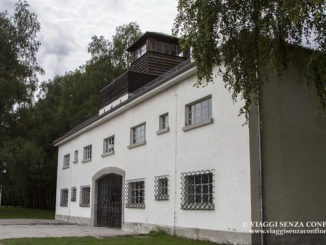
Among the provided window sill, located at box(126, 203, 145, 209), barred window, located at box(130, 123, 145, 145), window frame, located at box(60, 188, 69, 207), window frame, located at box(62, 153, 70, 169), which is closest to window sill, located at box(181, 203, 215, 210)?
window sill, located at box(126, 203, 145, 209)

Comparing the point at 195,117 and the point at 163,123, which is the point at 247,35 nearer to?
the point at 195,117

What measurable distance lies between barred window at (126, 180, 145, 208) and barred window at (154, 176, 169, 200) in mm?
1245

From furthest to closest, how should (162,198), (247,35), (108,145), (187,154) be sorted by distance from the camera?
(108,145), (162,198), (187,154), (247,35)

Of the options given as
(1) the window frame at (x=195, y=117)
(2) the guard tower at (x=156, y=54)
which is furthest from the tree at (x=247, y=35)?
(2) the guard tower at (x=156, y=54)

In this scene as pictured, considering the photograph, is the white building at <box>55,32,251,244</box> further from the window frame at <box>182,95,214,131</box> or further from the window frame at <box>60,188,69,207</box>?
the window frame at <box>60,188,69,207</box>

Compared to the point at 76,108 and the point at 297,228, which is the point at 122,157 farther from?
the point at 76,108

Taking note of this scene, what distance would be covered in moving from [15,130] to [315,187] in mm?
25586

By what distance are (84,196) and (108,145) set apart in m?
4.26

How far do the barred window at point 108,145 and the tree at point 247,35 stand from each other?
1116 centimetres

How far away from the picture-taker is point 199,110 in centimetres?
1358

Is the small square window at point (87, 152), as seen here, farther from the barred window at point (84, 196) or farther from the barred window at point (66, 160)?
the barred window at point (66, 160)

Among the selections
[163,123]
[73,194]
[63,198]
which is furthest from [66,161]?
[163,123]

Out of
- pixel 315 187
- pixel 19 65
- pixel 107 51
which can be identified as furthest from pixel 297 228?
pixel 107 51

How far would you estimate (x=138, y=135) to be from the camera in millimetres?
17531
